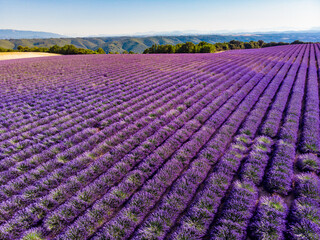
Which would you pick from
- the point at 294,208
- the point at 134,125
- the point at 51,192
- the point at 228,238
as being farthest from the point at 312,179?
the point at 51,192

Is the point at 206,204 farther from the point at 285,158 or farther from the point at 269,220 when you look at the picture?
the point at 285,158

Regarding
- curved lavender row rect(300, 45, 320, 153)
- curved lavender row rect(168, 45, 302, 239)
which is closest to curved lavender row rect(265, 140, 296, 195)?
curved lavender row rect(300, 45, 320, 153)

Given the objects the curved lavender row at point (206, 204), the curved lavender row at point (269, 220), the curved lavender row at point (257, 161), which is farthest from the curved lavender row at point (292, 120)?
the curved lavender row at point (269, 220)

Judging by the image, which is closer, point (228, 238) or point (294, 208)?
point (228, 238)

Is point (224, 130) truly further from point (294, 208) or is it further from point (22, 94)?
point (22, 94)

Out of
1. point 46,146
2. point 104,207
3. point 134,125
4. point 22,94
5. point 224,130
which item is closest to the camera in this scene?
point 104,207

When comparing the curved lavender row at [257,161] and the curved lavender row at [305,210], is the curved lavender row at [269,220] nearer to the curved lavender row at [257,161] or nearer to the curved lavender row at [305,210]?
the curved lavender row at [305,210]
